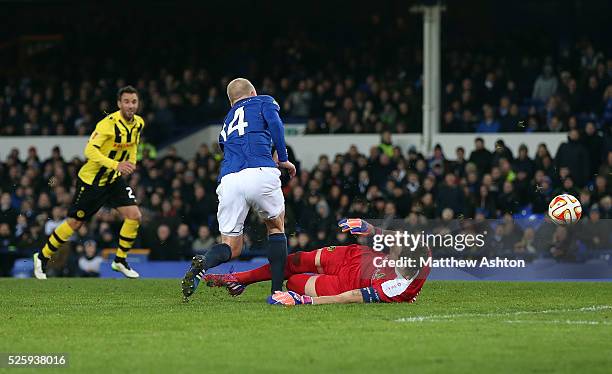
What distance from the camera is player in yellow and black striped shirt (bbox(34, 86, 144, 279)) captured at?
50.0ft

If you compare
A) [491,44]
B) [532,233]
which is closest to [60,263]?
[532,233]

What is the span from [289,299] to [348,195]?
437 inches

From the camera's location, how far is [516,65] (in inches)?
1060

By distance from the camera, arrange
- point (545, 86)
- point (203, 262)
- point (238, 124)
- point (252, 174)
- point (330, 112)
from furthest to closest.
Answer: point (330, 112)
point (545, 86)
point (238, 124)
point (252, 174)
point (203, 262)

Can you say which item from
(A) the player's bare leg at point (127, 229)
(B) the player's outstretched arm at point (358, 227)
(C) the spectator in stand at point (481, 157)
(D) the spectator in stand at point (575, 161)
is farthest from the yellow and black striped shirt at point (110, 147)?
(D) the spectator in stand at point (575, 161)

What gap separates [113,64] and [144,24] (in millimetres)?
2428

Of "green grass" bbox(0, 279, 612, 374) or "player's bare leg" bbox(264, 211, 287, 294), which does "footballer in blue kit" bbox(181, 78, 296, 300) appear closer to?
"player's bare leg" bbox(264, 211, 287, 294)

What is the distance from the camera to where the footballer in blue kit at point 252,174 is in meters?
11.7

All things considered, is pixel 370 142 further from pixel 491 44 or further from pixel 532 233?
pixel 532 233

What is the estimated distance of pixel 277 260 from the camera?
11773 mm

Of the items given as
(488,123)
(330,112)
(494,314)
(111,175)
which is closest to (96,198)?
(111,175)

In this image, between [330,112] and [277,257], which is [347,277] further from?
[330,112]

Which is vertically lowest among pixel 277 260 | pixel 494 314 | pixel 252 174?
pixel 494 314

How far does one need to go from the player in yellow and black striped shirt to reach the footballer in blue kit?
131 inches
